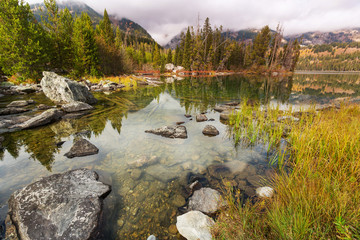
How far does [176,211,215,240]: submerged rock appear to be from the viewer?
2.48 metres

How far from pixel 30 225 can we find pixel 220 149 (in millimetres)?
5316

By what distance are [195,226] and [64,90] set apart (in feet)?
50.1

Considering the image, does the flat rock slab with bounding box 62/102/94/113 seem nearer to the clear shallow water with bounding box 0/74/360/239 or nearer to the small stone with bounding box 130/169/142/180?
the clear shallow water with bounding box 0/74/360/239

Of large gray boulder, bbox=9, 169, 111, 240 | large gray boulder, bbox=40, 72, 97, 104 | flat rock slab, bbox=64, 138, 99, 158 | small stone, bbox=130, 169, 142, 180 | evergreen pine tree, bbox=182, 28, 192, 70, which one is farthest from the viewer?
evergreen pine tree, bbox=182, 28, 192, 70

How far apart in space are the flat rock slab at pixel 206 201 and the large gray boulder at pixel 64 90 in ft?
44.3

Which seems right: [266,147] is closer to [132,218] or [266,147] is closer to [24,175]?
[132,218]

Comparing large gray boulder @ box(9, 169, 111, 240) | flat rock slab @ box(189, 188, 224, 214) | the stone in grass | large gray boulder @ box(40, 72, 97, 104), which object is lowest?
flat rock slab @ box(189, 188, 224, 214)

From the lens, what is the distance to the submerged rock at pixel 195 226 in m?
2.48

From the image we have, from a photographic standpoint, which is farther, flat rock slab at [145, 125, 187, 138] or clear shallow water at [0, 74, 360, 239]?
flat rock slab at [145, 125, 187, 138]

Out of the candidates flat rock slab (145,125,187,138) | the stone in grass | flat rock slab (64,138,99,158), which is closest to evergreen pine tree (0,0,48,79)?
flat rock slab (64,138,99,158)

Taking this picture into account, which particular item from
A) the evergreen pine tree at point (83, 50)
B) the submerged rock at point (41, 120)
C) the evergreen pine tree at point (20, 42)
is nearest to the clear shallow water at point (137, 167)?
the submerged rock at point (41, 120)

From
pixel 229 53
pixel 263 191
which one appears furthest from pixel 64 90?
pixel 229 53

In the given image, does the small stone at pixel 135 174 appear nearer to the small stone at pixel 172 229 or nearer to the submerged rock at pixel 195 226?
the small stone at pixel 172 229

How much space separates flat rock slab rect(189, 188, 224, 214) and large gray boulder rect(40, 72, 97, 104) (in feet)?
44.3
